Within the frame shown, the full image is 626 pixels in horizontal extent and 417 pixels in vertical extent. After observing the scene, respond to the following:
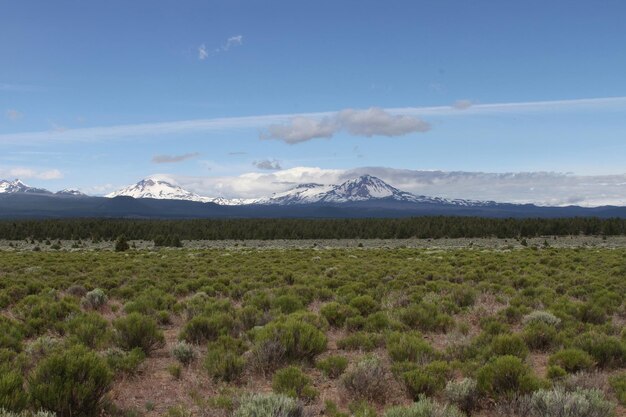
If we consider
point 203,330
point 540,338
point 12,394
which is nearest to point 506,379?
point 540,338

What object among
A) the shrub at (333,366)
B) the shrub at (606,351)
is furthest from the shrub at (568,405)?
the shrub at (333,366)

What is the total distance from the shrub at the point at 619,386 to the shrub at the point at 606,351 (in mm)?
908

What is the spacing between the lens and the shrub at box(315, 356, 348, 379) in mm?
8539

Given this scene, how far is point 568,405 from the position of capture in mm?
5898

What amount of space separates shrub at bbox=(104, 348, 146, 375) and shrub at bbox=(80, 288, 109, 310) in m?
6.69

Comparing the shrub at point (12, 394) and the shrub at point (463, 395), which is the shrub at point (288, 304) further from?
the shrub at point (12, 394)

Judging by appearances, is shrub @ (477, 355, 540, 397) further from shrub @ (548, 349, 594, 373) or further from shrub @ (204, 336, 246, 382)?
shrub @ (204, 336, 246, 382)

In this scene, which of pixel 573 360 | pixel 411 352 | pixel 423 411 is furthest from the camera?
pixel 411 352

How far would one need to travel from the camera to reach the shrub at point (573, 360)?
8.37 metres

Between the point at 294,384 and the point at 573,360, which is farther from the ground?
the point at 573,360

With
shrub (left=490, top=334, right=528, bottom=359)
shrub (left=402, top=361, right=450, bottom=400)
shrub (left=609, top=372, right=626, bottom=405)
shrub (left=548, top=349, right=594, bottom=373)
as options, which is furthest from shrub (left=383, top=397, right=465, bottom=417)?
shrub (left=548, top=349, right=594, bottom=373)

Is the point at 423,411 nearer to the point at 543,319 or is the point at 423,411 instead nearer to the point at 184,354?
the point at 184,354

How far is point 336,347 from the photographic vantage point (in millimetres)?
10547

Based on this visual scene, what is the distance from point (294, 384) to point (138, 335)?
4341 mm
